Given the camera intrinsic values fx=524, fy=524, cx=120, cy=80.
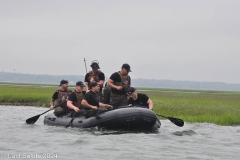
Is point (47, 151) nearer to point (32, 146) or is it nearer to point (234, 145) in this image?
point (32, 146)

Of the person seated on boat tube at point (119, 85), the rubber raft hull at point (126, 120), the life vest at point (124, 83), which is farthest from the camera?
the life vest at point (124, 83)

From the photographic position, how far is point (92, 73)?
18.9m

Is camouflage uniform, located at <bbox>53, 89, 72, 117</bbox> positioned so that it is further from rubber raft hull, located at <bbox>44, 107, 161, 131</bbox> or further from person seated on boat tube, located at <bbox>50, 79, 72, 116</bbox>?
rubber raft hull, located at <bbox>44, 107, 161, 131</bbox>

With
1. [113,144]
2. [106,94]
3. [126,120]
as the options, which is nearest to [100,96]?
[106,94]

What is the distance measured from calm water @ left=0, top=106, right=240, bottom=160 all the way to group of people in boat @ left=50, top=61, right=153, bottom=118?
89 centimetres

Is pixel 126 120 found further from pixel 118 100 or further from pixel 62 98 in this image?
pixel 62 98

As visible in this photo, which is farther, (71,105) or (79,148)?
(71,105)

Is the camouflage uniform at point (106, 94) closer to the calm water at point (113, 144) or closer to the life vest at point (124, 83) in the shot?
the life vest at point (124, 83)

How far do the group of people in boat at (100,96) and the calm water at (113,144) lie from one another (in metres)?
0.89

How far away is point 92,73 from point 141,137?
4284mm

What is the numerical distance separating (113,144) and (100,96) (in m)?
5.37

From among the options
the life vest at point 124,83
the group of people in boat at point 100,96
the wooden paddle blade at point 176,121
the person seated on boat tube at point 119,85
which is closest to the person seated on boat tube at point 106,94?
the group of people in boat at point 100,96

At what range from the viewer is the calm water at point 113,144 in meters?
12.4

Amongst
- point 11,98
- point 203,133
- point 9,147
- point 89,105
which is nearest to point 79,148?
point 9,147
